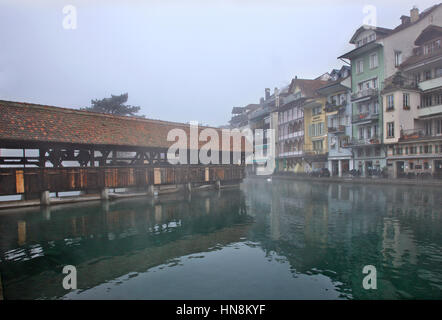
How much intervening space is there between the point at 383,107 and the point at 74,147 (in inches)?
1270

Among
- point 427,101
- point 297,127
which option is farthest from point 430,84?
point 297,127

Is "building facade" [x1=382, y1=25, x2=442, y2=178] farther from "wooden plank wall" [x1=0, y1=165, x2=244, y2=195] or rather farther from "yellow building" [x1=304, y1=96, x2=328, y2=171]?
"wooden plank wall" [x1=0, y1=165, x2=244, y2=195]

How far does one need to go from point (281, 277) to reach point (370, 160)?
34.8 m

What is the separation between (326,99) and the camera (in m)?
44.6

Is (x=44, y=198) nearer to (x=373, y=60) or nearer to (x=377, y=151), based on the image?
(x=377, y=151)

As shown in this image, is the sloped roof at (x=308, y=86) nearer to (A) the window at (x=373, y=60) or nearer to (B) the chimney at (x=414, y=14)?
(A) the window at (x=373, y=60)

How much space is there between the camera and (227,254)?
28.4 feet

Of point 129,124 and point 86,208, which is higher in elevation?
point 129,124

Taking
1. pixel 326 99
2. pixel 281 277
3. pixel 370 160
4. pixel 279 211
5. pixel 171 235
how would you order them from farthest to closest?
pixel 326 99 < pixel 370 160 < pixel 279 211 < pixel 171 235 < pixel 281 277

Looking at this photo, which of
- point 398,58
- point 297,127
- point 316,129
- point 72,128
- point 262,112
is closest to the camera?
point 72,128

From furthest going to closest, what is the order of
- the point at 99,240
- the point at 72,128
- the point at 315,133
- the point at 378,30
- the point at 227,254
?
1. the point at 315,133
2. the point at 378,30
3. the point at 72,128
4. the point at 99,240
5. the point at 227,254

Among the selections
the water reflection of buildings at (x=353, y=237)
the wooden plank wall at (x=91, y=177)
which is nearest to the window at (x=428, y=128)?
the water reflection of buildings at (x=353, y=237)
